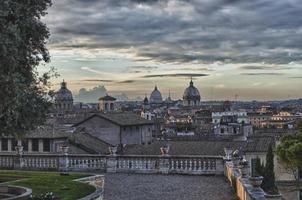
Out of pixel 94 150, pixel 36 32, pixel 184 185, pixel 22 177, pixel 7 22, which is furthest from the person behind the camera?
pixel 94 150

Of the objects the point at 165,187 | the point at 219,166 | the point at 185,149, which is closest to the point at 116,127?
the point at 185,149

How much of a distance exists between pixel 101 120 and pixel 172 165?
33634 mm

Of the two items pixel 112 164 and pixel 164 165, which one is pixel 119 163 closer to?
pixel 112 164

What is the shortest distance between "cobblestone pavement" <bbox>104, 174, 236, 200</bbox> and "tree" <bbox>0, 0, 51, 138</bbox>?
5458mm

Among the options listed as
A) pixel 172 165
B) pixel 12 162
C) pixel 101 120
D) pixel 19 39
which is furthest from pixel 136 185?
pixel 101 120

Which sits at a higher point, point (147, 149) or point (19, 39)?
point (19, 39)

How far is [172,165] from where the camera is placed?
94.0 feet

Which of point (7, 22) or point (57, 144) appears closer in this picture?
point (7, 22)

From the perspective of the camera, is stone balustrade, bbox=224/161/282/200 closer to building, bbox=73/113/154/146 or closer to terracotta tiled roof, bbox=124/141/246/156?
terracotta tiled roof, bbox=124/141/246/156

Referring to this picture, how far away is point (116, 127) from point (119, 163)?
31.6 meters

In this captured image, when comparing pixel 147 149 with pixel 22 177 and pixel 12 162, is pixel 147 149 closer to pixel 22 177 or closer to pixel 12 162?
pixel 12 162

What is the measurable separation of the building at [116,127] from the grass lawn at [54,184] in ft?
105

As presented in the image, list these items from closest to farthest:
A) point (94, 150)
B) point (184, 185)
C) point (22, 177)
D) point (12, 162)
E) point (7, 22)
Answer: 1. point (7, 22)
2. point (184, 185)
3. point (22, 177)
4. point (12, 162)
5. point (94, 150)

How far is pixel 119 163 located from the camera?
2961 centimetres
